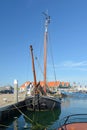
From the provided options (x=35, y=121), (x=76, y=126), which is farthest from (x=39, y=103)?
(x=76, y=126)

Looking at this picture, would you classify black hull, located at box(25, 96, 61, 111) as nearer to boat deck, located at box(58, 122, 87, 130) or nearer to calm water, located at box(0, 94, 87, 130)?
calm water, located at box(0, 94, 87, 130)

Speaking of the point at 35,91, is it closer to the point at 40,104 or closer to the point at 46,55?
the point at 40,104

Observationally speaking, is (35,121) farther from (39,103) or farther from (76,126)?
(76,126)

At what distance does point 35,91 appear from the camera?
3497 centimetres

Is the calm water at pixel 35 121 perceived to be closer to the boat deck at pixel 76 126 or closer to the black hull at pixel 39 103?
the black hull at pixel 39 103

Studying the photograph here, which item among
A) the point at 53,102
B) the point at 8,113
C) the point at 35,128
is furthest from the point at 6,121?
the point at 53,102

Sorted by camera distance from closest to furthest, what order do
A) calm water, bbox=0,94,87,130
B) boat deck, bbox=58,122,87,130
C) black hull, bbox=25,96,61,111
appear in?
boat deck, bbox=58,122,87,130
calm water, bbox=0,94,87,130
black hull, bbox=25,96,61,111

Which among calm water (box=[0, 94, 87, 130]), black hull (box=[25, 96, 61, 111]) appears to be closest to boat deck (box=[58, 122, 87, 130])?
calm water (box=[0, 94, 87, 130])

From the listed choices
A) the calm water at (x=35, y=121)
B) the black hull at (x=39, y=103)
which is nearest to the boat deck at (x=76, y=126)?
the calm water at (x=35, y=121)

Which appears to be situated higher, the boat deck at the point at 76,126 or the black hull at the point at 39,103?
the black hull at the point at 39,103

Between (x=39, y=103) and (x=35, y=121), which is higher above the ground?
(x=39, y=103)

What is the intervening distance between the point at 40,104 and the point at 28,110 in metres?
1.87

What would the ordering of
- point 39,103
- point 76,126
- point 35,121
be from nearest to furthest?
point 76,126 < point 35,121 < point 39,103

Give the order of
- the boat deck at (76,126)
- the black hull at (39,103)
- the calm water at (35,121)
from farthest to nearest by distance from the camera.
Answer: the black hull at (39,103)
the calm water at (35,121)
the boat deck at (76,126)
